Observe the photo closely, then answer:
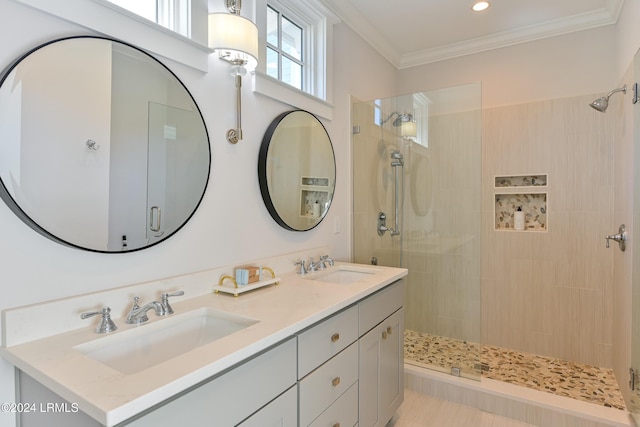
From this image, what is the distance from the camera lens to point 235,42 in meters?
1.51

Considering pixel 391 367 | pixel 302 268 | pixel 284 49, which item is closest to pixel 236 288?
pixel 302 268

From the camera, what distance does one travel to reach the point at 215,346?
0.95 meters

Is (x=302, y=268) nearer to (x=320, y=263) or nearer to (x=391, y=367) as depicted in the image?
(x=320, y=263)

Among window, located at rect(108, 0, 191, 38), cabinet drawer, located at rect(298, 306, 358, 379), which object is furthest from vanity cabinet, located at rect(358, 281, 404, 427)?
window, located at rect(108, 0, 191, 38)

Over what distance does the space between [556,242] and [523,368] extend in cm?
102

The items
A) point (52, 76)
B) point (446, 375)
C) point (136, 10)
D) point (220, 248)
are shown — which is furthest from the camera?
point (446, 375)

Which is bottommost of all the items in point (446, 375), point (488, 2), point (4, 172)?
point (446, 375)

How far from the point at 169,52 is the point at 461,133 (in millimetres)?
1967

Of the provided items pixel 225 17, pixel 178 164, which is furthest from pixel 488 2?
pixel 178 164

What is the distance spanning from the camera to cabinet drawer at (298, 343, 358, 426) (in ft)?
4.00

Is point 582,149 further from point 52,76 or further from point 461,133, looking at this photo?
point 52,76

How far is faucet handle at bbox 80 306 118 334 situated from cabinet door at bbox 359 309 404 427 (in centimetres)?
102

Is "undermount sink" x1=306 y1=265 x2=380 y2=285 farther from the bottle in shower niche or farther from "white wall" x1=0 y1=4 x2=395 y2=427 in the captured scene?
the bottle in shower niche

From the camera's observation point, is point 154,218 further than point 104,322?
Yes
